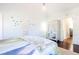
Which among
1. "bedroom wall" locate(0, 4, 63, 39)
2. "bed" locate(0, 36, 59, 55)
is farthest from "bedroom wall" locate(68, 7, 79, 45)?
"bed" locate(0, 36, 59, 55)

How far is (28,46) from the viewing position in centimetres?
229

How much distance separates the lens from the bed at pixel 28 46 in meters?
2.28

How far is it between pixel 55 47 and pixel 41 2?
0.80m

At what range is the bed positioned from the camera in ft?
7.47

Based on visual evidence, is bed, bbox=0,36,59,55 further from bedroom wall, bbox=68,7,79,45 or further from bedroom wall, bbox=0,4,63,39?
bedroom wall, bbox=68,7,79,45

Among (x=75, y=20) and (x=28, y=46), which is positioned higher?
(x=75, y=20)

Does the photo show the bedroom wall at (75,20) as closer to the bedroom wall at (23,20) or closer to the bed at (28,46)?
the bedroom wall at (23,20)

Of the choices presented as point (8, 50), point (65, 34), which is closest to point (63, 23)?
point (65, 34)

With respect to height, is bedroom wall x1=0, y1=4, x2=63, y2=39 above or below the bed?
above

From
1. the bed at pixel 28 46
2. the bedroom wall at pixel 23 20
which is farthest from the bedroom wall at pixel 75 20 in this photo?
the bed at pixel 28 46

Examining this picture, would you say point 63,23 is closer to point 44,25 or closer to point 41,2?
point 44,25

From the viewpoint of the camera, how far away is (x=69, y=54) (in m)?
2.34

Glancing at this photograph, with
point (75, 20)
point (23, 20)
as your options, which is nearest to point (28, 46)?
point (23, 20)

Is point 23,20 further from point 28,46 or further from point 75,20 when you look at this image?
point 75,20
